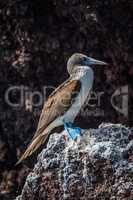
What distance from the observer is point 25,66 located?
435 inches

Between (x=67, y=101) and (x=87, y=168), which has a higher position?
(x=67, y=101)

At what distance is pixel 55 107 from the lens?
805cm

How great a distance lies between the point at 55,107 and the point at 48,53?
2.96 meters

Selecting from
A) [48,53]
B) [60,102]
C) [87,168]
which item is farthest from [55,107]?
[48,53]

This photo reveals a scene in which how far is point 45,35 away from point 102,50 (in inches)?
38.7

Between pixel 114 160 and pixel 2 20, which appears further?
pixel 2 20

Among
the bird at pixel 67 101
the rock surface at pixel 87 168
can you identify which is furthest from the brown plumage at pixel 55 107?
the rock surface at pixel 87 168

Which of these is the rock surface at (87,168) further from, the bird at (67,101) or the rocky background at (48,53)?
the rocky background at (48,53)

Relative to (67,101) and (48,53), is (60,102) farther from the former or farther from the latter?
(48,53)

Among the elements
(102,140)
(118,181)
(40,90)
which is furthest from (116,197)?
(40,90)

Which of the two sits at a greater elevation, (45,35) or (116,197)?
(45,35)

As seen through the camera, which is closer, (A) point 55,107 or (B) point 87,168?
(B) point 87,168

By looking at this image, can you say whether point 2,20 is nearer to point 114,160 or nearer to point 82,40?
point 82,40

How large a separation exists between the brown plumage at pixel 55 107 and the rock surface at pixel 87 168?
61 cm
